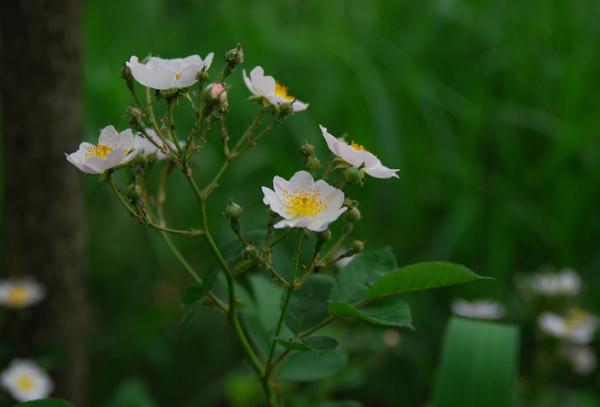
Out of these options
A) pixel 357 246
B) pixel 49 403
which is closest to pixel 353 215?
pixel 357 246

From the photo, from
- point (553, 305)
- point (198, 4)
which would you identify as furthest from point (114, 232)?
point (553, 305)

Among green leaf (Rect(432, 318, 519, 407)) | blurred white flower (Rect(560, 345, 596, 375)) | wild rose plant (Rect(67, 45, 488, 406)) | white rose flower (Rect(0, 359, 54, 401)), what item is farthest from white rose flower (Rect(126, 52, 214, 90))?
blurred white flower (Rect(560, 345, 596, 375))

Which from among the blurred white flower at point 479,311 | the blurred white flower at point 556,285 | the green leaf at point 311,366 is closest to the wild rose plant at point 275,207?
the green leaf at point 311,366

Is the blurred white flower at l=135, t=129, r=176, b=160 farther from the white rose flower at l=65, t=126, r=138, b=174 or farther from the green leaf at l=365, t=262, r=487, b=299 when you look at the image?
the green leaf at l=365, t=262, r=487, b=299

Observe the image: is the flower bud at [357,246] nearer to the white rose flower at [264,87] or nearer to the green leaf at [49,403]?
the white rose flower at [264,87]

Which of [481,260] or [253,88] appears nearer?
[253,88]

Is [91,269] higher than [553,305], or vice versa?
[91,269]

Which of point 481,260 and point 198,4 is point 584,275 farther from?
point 198,4

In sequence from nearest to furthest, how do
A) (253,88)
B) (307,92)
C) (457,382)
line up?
(253,88), (457,382), (307,92)
